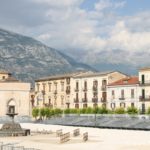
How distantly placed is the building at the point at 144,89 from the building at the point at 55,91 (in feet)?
78.5

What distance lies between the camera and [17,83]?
125 metres

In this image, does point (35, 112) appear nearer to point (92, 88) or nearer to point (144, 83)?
point (92, 88)

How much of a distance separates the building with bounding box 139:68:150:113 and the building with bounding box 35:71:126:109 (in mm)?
11703

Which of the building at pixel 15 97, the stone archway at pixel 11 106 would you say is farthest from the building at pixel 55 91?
the stone archway at pixel 11 106

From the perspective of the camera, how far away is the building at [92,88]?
115 metres

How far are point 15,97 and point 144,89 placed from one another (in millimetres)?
35199

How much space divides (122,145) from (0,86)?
245 ft

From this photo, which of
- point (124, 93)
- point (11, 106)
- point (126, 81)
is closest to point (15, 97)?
point (11, 106)

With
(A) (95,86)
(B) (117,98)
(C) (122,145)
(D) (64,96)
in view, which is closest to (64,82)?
(D) (64,96)

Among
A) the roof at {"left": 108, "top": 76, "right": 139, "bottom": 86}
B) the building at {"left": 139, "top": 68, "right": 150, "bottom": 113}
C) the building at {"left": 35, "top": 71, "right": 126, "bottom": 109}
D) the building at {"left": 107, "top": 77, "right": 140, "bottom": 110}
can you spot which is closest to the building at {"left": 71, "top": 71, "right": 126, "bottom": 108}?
Answer: the building at {"left": 35, "top": 71, "right": 126, "bottom": 109}

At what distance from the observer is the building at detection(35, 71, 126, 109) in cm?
11606

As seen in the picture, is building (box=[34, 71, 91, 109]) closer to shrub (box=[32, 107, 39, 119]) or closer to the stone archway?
shrub (box=[32, 107, 39, 119])

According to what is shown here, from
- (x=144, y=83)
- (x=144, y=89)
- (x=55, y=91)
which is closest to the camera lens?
(x=144, y=89)

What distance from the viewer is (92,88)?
387 ft
